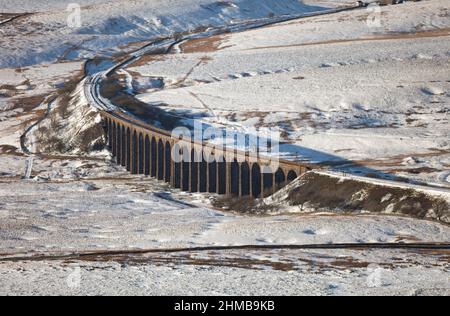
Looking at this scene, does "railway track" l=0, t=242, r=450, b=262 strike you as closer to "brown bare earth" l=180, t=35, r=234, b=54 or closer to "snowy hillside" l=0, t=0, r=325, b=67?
"brown bare earth" l=180, t=35, r=234, b=54

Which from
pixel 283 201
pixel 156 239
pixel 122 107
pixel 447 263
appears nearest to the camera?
pixel 447 263

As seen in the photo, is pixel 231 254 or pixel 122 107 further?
pixel 122 107

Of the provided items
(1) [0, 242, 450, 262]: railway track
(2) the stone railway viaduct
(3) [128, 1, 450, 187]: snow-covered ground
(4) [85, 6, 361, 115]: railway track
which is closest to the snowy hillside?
(4) [85, 6, 361, 115]: railway track

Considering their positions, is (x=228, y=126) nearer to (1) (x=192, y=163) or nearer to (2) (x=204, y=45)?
(1) (x=192, y=163)

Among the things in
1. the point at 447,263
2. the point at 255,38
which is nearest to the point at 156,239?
the point at 447,263

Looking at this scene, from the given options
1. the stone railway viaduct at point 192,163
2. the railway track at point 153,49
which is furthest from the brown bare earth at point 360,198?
the railway track at point 153,49

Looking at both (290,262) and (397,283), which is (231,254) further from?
(397,283)
